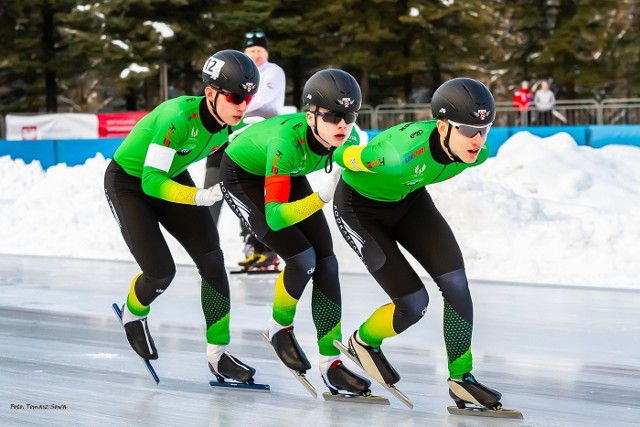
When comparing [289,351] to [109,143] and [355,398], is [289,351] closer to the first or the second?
[355,398]

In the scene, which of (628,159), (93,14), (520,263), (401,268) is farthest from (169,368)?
(93,14)

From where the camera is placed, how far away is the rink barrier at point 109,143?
1568 cm

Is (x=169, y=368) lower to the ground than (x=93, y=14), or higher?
higher

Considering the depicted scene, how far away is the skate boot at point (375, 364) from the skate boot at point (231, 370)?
608 millimetres

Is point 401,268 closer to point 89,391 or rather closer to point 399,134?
point 399,134

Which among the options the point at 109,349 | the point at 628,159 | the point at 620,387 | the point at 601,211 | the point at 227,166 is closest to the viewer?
the point at 620,387

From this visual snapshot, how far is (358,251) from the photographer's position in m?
5.41

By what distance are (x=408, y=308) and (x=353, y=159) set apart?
2.39 ft

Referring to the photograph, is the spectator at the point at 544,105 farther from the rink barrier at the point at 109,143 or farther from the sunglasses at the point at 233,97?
the sunglasses at the point at 233,97

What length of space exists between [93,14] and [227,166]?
1951 cm

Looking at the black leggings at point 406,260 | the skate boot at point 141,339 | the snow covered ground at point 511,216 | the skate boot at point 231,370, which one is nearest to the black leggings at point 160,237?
the skate boot at point 141,339

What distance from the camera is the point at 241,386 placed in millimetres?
5656

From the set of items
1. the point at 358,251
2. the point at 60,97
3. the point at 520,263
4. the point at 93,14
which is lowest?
the point at 60,97

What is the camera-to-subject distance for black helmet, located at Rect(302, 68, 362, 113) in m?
5.18
